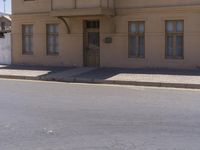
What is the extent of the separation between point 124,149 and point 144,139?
0.76 m

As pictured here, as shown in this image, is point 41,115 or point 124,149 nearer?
point 124,149

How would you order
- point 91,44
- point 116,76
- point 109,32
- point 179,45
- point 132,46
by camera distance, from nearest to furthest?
point 116,76
point 179,45
point 132,46
point 109,32
point 91,44

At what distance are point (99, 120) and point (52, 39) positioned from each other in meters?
17.0

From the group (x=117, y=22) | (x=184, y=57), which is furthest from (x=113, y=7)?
(x=184, y=57)

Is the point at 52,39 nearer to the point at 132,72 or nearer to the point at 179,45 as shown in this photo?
the point at 132,72

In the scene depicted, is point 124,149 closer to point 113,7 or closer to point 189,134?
point 189,134

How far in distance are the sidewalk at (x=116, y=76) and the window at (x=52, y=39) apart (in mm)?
2310

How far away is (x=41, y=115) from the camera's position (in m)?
10.3

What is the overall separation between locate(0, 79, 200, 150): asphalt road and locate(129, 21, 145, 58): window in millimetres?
8478

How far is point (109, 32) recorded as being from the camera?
23.9 metres

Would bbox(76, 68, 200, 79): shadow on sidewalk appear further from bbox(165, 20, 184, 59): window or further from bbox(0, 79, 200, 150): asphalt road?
bbox(0, 79, 200, 150): asphalt road

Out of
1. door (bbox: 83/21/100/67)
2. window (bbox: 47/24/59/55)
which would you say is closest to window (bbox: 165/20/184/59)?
door (bbox: 83/21/100/67)

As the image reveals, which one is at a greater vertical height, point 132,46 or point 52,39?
point 52,39

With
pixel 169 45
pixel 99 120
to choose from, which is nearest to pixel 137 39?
pixel 169 45
